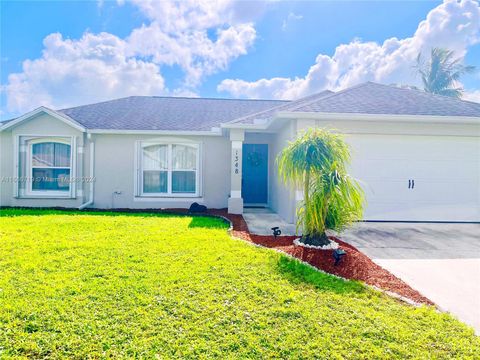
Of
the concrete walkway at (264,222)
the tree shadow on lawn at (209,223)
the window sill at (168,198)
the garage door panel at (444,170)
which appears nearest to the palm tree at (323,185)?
the concrete walkway at (264,222)

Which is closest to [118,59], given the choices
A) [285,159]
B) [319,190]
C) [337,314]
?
[285,159]

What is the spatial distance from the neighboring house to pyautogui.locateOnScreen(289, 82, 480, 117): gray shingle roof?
1.6 inches

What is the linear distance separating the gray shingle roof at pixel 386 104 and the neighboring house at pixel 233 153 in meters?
0.04

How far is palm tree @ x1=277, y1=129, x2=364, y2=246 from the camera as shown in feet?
17.5

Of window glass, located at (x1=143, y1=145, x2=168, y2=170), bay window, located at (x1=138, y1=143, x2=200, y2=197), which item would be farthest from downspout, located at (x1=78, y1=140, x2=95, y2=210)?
window glass, located at (x1=143, y1=145, x2=168, y2=170)

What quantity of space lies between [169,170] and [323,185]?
24.3ft

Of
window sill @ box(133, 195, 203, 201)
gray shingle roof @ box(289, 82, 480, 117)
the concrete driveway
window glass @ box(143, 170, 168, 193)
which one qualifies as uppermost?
gray shingle roof @ box(289, 82, 480, 117)

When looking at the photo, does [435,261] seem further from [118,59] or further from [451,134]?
[118,59]

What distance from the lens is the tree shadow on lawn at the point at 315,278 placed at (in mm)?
3766

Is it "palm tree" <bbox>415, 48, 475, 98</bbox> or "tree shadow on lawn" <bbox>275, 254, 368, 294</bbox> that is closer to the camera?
"tree shadow on lawn" <bbox>275, 254, 368, 294</bbox>

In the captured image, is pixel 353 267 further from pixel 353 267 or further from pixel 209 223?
pixel 209 223

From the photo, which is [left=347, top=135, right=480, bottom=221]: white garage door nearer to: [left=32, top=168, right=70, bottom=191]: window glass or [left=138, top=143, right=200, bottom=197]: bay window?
[left=138, top=143, right=200, bottom=197]: bay window

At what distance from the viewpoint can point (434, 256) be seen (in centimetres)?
554

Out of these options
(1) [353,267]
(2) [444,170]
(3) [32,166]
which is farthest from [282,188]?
(3) [32,166]
